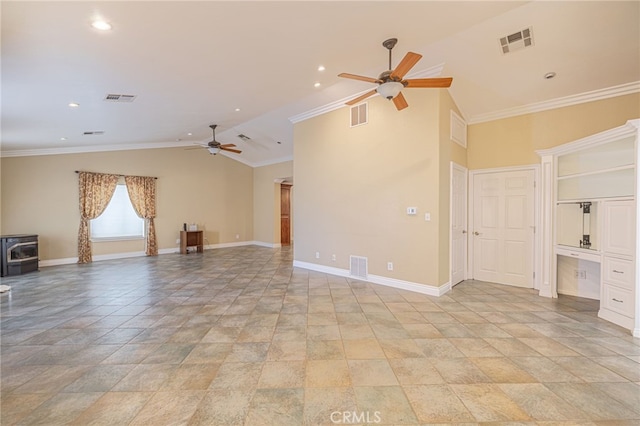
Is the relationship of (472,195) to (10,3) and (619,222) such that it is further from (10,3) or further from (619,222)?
(10,3)

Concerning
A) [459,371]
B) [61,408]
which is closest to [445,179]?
[459,371]

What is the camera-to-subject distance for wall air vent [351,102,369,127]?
17.4 feet

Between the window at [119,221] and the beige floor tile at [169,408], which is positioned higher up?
the window at [119,221]

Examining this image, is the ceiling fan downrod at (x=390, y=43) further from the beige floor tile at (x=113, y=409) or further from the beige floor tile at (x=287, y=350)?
the beige floor tile at (x=113, y=409)

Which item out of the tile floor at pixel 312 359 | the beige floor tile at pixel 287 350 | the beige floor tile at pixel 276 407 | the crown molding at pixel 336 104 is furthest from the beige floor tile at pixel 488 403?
the crown molding at pixel 336 104

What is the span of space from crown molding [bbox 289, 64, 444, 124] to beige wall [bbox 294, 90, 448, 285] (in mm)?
127

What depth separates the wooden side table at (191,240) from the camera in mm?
8844

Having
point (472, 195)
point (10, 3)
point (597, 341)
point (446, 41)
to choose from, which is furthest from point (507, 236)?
point (10, 3)

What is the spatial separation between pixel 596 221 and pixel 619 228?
736 millimetres

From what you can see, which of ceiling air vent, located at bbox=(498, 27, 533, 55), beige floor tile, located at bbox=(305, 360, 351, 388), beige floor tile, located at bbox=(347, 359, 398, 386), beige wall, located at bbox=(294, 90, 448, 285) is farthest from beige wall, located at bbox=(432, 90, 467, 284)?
beige floor tile, located at bbox=(305, 360, 351, 388)

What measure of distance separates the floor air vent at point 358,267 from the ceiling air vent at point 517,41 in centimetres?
386

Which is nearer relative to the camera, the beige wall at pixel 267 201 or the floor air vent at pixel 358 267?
the floor air vent at pixel 358 267

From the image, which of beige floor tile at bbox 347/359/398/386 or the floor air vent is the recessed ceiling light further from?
the floor air vent

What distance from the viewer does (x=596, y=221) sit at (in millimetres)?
3990
